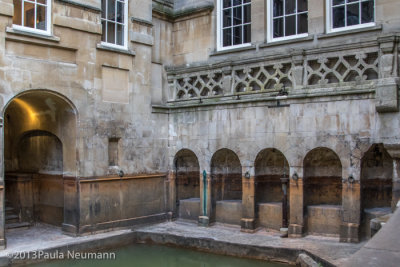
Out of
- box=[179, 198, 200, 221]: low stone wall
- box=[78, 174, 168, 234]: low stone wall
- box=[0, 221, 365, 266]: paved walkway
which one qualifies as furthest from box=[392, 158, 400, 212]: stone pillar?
box=[78, 174, 168, 234]: low stone wall

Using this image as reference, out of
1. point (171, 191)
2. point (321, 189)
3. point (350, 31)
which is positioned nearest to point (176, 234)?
point (171, 191)

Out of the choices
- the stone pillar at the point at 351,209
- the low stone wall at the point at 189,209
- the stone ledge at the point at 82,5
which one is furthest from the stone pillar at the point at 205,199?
the stone ledge at the point at 82,5

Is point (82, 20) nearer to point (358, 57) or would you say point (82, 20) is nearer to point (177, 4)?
point (177, 4)

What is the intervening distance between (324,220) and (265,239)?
4.46 feet

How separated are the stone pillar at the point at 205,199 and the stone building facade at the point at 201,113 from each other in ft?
0.10

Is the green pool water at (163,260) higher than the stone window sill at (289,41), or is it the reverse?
the stone window sill at (289,41)

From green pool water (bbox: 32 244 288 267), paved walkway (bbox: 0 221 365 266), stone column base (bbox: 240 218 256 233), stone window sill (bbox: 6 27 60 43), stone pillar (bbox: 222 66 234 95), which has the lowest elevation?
green pool water (bbox: 32 244 288 267)

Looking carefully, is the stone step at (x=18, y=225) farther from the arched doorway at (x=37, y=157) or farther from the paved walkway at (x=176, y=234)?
the paved walkway at (x=176, y=234)

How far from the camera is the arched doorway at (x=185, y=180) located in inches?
463

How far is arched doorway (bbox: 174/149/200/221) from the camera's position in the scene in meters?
11.8

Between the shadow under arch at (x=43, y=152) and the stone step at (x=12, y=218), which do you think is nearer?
the shadow under arch at (x=43, y=152)

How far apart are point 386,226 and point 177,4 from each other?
903 centimetres

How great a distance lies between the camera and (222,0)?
36.8 ft

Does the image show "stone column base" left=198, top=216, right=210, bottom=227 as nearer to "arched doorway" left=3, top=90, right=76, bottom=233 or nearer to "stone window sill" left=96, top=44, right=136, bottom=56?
"arched doorway" left=3, top=90, right=76, bottom=233
